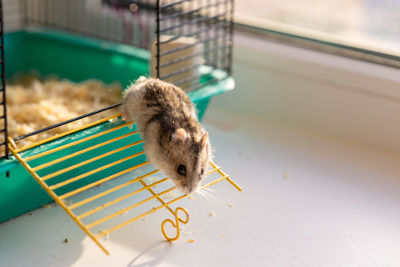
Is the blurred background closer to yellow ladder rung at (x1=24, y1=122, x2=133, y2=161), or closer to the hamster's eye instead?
yellow ladder rung at (x1=24, y1=122, x2=133, y2=161)

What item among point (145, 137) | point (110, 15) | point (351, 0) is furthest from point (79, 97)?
point (351, 0)

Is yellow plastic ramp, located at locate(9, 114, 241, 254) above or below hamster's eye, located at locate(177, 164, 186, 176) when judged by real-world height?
below

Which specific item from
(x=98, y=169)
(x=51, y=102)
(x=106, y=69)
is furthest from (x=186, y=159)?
(x=106, y=69)

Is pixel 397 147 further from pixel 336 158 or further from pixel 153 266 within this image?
pixel 153 266

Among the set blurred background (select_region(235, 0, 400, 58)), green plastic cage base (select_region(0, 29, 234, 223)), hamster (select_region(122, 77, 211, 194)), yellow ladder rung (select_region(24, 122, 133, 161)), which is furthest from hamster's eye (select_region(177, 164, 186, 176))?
blurred background (select_region(235, 0, 400, 58))

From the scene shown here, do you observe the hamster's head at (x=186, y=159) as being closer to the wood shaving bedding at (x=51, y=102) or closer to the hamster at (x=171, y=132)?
the hamster at (x=171, y=132)

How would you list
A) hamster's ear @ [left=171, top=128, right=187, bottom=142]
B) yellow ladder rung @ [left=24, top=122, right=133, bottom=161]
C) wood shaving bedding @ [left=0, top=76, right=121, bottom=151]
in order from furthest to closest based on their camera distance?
wood shaving bedding @ [left=0, top=76, right=121, bottom=151], yellow ladder rung @ [left=24, top=122, right=133, bottom=161], hamster's ear @ [left=171, top=128, right=187, bottom=142]
